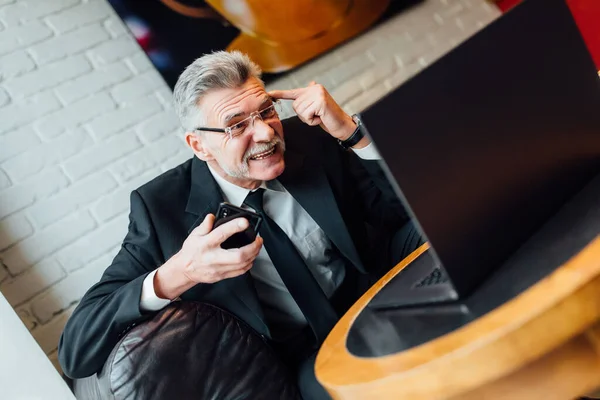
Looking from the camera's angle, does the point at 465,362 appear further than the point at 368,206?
No

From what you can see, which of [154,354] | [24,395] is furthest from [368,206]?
[24,395]

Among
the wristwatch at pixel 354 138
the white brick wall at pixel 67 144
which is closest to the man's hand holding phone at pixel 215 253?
the wristwatch at pixel 354 138

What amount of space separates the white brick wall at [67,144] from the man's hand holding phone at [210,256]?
0.58 metres

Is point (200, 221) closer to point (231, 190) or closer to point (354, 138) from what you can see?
point (231, 190)

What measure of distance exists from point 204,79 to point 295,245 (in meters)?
0.42

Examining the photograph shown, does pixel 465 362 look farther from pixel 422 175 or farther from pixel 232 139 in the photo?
pixel 232 139

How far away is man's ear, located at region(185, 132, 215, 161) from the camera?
47.4 inches

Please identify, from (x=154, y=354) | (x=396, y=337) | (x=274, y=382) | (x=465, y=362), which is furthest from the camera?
(x=274, y=382)

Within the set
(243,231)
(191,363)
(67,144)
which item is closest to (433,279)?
(243,231)

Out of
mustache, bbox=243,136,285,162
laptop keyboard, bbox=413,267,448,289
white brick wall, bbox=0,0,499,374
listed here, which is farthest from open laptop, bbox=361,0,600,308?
white brick wall, bbox=0,0,499,374

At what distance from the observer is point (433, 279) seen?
76 cm

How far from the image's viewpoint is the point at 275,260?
1.19m

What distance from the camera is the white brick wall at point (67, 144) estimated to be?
1403mm

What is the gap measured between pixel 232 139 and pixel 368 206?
41 centimetres
